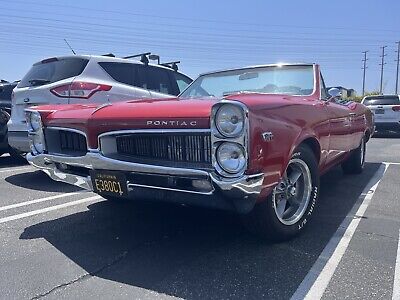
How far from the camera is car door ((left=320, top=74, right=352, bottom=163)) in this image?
4.26 meters

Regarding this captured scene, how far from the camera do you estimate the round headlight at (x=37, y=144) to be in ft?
12.3

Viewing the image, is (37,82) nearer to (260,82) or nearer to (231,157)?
(260,82)

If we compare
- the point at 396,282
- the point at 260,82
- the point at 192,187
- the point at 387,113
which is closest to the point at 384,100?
the point at 387,113

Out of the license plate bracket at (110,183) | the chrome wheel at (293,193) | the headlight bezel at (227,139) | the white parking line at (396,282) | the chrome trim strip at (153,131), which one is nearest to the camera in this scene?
the white parking line at (396,282)

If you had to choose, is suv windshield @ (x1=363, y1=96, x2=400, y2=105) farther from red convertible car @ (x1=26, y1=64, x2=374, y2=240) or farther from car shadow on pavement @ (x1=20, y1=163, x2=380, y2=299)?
red convertible car @ (x1=26, y1=64, x2=374, y2=240)

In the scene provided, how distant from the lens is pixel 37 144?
3.79m

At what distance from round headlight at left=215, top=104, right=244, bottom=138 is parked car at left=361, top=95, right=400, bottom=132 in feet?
39.7

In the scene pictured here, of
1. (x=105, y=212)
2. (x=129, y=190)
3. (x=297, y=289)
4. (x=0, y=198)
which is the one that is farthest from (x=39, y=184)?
(x=297, y=289)

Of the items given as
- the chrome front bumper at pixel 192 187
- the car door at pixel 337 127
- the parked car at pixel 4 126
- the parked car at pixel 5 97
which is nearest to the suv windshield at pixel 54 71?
the parked car at pixel 4 126

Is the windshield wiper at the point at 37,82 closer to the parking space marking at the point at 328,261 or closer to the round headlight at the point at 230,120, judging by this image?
the round headlight at the point at 230,120

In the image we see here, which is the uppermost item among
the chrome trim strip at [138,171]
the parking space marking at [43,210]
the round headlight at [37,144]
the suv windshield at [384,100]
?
the round headlight at [37,144]

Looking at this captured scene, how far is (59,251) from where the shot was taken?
3258mm

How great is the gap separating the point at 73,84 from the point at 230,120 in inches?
142

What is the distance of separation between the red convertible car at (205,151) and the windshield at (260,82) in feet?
0.39
